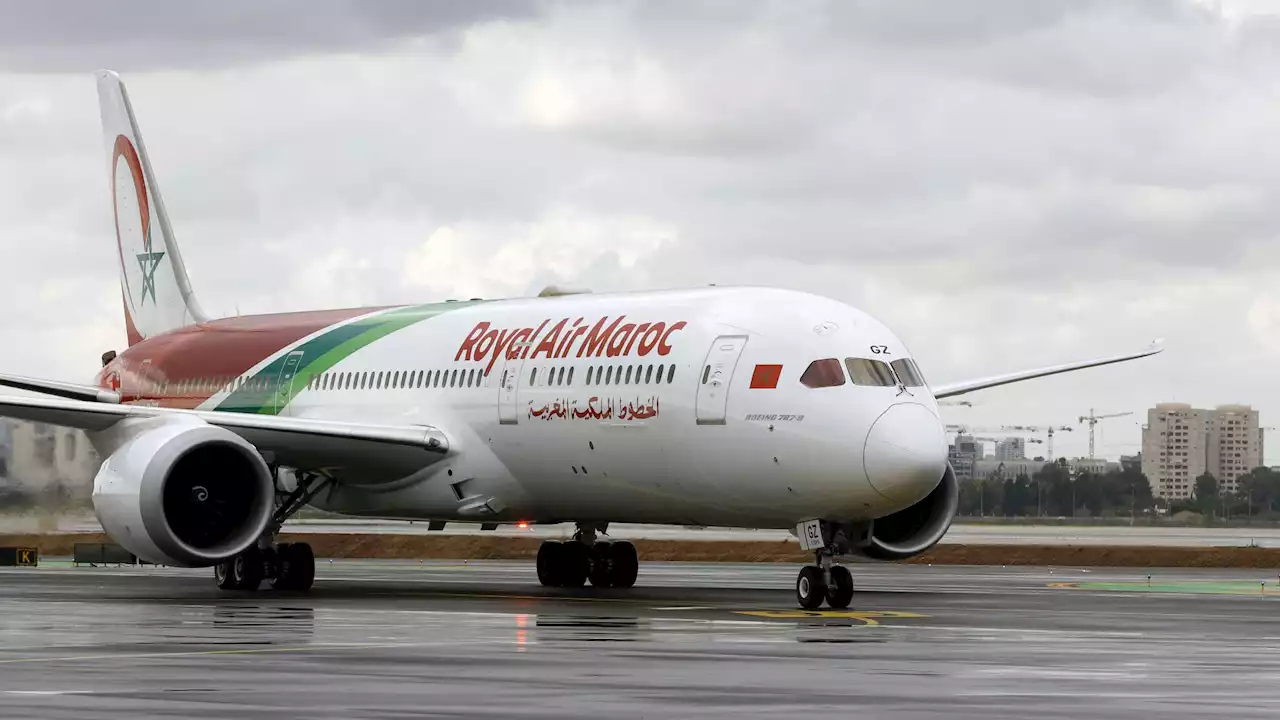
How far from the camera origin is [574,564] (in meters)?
38.2

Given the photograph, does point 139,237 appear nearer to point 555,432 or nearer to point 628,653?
point 555,432

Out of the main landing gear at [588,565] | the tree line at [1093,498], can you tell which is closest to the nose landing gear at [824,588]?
the main landing gear at [588,565]

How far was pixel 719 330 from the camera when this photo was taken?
3241 cm

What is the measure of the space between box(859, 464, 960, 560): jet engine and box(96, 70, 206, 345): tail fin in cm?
1782

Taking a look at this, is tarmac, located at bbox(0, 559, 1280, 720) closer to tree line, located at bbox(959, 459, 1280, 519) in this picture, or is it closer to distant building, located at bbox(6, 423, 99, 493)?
distant building, located at bbox(6, 423, 99, 493)

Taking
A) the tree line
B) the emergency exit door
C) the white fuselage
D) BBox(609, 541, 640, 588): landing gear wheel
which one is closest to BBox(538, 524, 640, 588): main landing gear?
BBox(609, 541, 640, 588): landing gear wheel

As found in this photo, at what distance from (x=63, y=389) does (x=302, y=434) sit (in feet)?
36.0

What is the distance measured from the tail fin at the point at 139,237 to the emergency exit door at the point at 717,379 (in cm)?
1732

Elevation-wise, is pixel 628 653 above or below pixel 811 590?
below

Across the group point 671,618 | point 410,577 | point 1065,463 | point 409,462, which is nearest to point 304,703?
point 671,618

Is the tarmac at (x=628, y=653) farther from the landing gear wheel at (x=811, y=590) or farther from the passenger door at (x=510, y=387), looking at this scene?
the passenger door at (x=510, y=387)

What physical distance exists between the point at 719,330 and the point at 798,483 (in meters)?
3.02

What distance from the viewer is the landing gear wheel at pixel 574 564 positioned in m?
38.2

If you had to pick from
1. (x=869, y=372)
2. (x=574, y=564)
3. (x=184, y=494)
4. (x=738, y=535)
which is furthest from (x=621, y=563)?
(x=738, y=535)
